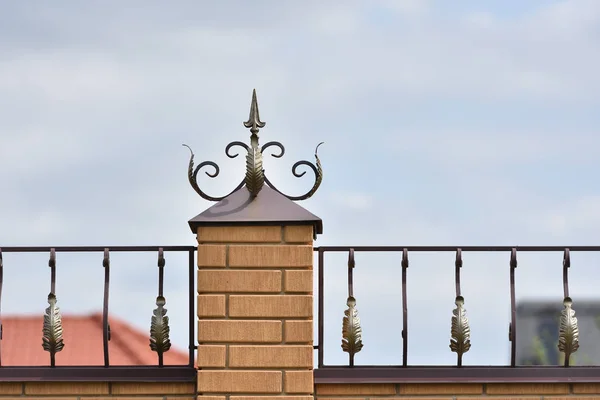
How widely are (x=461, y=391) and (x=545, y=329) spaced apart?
2201 centimetres

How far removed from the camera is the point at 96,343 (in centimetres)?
1053

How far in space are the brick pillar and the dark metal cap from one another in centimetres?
6

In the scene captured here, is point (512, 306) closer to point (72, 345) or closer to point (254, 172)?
point (254, 172)

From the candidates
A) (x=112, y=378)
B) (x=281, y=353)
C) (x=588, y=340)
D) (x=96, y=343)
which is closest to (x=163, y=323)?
(x=112, y=378)

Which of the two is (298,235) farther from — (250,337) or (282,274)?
(250,337)

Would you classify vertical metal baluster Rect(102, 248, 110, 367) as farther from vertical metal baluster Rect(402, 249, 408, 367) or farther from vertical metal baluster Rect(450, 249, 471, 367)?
vertical metal baluster Rect(450, 249, 471, 367)

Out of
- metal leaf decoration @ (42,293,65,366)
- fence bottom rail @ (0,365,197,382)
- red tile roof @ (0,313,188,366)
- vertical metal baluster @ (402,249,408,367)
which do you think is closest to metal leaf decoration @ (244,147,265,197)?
vertical metal baluster @ (402,249,408,367)

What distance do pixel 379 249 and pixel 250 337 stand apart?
862 mm

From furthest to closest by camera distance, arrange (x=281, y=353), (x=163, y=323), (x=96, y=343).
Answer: (x=96, y=343)
(x=163, y=323)
(x=281, y=353)

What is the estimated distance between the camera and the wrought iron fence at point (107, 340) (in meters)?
4.91

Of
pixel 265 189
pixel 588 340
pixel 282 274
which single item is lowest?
pixel 588 340

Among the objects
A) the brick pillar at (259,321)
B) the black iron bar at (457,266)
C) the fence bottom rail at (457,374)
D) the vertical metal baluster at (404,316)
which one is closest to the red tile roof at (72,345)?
the brick pillar at (259,321)

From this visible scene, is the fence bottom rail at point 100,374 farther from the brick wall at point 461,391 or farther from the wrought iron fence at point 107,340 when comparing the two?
the brick wall at point 461,391

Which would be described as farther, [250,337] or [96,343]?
[96,343]
